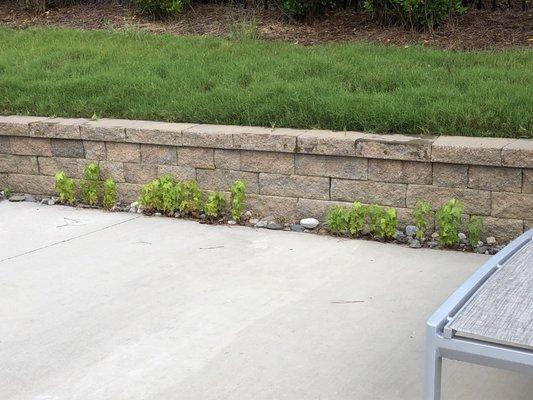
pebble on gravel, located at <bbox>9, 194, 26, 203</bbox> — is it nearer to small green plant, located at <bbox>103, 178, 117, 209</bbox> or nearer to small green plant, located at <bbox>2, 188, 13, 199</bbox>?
small green plant, located at <bbox>2, 188, 13, 199</bbox>

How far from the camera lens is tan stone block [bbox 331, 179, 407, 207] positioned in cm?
514

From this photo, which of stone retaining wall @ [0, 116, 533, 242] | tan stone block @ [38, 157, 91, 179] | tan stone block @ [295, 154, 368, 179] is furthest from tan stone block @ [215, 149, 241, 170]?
tan stone block @ [38, 157, 91, 179]

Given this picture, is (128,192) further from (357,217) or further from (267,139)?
(357,217)

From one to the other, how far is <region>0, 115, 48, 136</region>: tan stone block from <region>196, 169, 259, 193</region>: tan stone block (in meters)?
1.42

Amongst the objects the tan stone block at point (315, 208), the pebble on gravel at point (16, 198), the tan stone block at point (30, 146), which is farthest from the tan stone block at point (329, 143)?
the pebble on gravel at point (16, 198)

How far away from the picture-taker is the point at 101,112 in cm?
625

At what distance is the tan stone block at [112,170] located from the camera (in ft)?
19.5

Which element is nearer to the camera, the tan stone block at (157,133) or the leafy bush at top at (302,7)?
the tan stone block at (157,133)

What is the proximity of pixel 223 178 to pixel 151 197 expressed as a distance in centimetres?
52

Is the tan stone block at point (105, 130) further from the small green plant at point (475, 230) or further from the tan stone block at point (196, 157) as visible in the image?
the small green plant at point (475, 230)

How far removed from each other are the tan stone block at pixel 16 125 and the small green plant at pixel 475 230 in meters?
3.32

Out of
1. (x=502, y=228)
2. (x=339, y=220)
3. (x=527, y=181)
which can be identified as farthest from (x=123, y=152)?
(x=527, y=181)

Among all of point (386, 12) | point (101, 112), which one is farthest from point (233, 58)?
point (386, 12)

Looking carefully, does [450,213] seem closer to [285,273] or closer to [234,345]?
[285,273]
